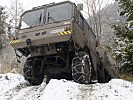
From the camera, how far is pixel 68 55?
11.0m

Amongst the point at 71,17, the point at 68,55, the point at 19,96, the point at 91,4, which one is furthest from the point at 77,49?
the point at 91,4

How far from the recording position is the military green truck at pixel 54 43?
10336 mm

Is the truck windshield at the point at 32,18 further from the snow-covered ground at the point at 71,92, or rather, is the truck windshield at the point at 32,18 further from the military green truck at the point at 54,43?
the snow-covered ground at the point at 71,92

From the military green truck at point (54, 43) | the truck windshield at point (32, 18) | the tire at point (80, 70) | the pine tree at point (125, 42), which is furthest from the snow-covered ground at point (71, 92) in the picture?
the pine tree at point (125, 42)

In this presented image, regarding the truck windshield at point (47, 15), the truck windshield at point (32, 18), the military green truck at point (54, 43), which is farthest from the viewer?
the truck windshield at point (32, 18)

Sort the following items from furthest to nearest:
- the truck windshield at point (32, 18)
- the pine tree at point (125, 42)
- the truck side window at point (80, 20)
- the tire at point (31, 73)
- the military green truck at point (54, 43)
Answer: the pine tree at point (125, 42) → the tire at point (31, 73) → the truck windshield at point (32, 18) → the truck side window at point (80, 20) → the military green truck at point (54, 43)

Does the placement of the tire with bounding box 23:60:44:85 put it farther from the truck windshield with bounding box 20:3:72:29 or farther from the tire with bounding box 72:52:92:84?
the tire with bounding box 72:52:92:84

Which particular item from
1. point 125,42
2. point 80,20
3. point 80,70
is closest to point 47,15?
point 80,20

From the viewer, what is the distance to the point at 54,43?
10.3 metres

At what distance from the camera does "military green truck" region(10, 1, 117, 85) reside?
10.3 m

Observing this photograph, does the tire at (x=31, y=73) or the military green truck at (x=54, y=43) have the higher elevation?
the military green truck at (x=54, y=43)

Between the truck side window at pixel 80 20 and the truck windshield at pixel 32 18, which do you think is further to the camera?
the truck windshield at pixel 32 18

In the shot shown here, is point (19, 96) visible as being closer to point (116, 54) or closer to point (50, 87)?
point (50, 87)

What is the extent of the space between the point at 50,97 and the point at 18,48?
3223 mm
